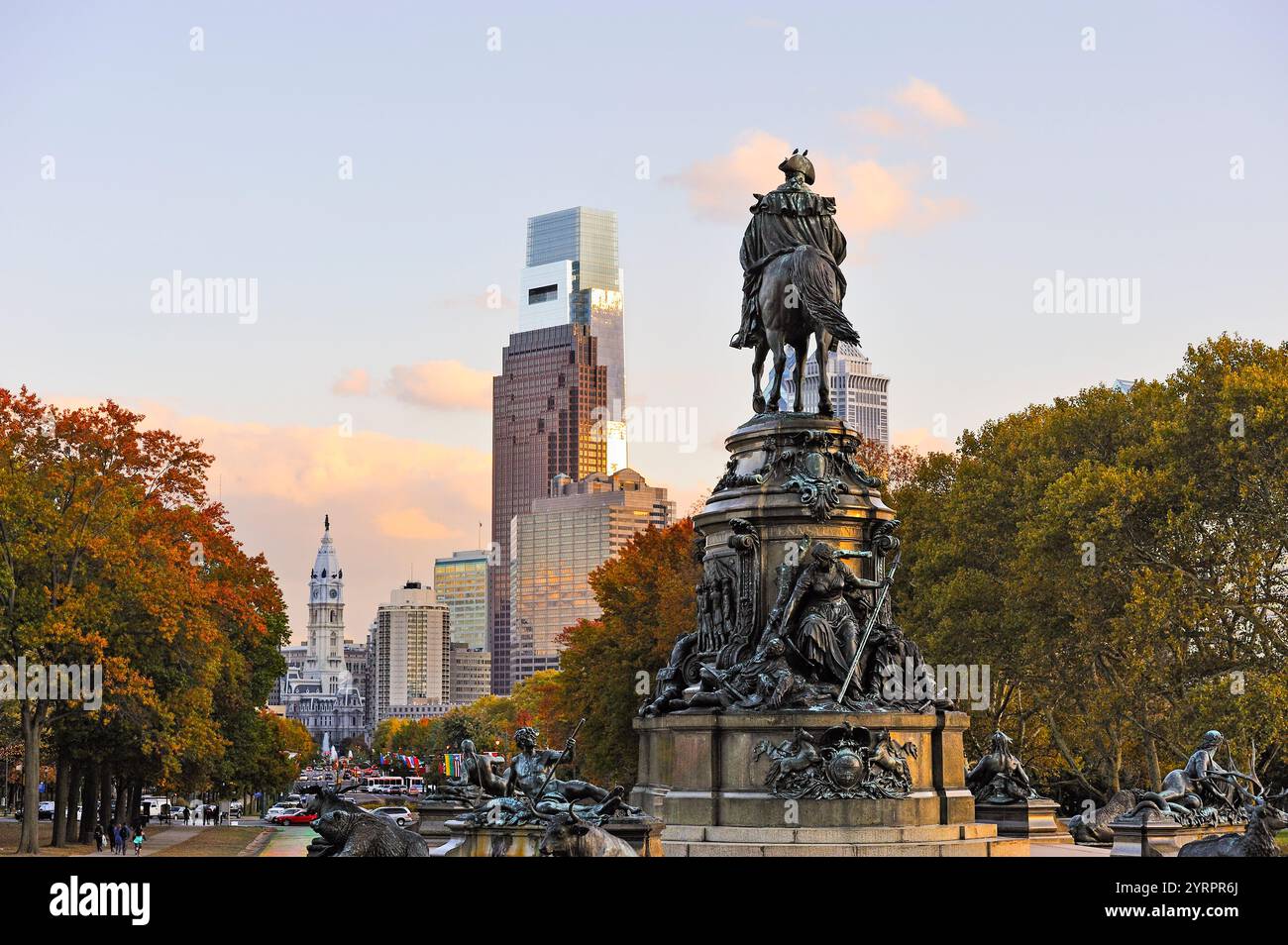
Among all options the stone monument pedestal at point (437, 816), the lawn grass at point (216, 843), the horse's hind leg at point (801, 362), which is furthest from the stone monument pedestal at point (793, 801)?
the lawn grass at point (216, 843)

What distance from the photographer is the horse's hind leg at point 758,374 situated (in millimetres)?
29172

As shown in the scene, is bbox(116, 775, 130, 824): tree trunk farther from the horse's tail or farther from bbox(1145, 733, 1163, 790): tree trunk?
the horse's tail

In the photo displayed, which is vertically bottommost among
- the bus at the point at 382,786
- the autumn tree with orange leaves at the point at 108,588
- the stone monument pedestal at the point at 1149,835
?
the bus at the point at 382,786

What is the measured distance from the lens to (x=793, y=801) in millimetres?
24547

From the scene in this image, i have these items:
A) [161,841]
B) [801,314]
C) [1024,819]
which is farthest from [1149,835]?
[161,841]

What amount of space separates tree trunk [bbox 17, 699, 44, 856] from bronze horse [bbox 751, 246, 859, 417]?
26662 mm

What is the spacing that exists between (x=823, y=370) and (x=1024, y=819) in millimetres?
8546

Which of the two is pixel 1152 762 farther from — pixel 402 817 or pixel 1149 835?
pixel 1149 835

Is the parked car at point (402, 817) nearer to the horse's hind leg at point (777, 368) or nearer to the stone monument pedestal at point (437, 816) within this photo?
the stone monument pedestal at point (437, 816)

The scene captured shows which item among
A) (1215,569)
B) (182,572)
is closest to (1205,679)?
(1215,569)

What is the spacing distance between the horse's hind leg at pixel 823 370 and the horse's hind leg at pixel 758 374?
965mm

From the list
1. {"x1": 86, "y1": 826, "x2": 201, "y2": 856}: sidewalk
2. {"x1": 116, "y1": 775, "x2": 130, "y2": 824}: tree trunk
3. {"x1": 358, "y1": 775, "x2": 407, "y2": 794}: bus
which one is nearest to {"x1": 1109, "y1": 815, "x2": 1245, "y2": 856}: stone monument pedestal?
{"x1": 86, "y1": 826, "x2": 201, "y2": 856}: sidewalk

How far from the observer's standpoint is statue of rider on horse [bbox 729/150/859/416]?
94.1 ft
